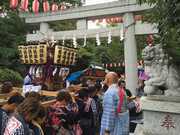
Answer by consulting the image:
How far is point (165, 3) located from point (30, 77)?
6.02 meters

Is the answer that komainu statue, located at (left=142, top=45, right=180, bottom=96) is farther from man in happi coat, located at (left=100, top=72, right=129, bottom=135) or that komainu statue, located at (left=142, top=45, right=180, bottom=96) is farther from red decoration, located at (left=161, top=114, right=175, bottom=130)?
man in happi coat, located at (left=100, top=72, right=129, bottom=135)

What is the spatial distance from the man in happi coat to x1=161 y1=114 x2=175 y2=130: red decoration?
1.91ft

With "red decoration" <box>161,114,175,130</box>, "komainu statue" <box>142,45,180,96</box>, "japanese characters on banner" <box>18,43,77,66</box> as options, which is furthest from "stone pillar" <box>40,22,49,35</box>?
"red decoration" <box>161,114,175,130</box>

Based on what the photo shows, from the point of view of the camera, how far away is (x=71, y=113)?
20.7 ft

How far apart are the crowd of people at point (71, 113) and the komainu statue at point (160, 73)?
0.50m

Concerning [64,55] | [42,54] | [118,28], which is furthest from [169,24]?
[118,28]

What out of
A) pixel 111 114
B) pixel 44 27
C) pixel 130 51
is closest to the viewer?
pixel 111 114

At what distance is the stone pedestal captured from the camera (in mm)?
6008

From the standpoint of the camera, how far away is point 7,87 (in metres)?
6.71

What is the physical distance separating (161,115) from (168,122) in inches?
6.4

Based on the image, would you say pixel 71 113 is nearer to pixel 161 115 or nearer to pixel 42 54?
pixel 161 115

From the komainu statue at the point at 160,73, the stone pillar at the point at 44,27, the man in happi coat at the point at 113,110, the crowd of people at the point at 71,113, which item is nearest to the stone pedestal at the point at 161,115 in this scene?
the komainu statue at the point at 160,73

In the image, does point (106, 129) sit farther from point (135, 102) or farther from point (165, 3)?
point (135, 102)

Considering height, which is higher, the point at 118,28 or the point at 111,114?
the point at 118,28
